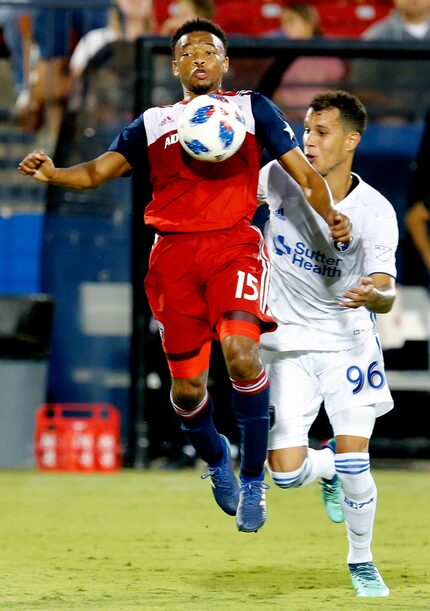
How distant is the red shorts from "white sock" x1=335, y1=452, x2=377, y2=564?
744 millimetres

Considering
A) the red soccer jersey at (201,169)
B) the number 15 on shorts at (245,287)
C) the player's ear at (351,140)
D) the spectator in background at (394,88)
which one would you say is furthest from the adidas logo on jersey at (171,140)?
the spectator in background at (394,88)

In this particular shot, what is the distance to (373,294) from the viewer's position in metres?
5.59

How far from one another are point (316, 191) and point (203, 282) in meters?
0.68

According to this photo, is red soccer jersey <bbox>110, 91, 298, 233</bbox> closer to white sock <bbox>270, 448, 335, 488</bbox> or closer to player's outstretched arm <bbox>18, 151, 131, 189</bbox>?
player's outstretched arm <bbox>18, 151, 131, 189</bbox>

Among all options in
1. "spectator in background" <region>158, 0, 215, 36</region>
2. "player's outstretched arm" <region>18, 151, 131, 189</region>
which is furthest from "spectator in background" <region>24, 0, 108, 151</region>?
"player's outstretched arm" <region>18, 151, 131, 189</region>

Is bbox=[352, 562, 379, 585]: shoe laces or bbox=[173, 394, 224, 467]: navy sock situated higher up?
bbox=[173, 394, 224, 467]: navy sock

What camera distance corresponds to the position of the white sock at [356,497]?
599 centimetres

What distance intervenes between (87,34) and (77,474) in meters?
3.84

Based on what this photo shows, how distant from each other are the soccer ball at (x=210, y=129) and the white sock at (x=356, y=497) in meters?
1.47

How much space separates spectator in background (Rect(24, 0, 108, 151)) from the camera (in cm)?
1194

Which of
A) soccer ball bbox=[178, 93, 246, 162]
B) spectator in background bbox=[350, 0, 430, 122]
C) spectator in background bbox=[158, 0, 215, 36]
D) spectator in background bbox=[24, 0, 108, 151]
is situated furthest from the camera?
spectator in background bbox=[158, 0, 215, 36]

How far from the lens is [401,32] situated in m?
12.7

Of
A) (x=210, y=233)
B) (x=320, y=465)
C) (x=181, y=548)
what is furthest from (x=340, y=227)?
(x=181, y=548)

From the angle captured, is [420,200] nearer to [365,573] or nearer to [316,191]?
[316,191]
